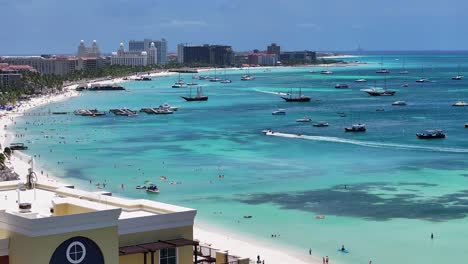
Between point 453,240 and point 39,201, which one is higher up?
point 39,201

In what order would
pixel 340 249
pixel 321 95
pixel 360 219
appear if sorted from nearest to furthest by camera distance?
pixel 340 249 → pixel 360 219 → pixel 321 95

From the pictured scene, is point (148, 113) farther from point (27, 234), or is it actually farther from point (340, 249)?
point (27, 234)

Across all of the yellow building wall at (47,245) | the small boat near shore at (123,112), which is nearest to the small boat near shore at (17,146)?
the small boat near shore at (123,112)

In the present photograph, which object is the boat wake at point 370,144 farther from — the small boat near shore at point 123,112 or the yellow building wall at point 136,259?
the yellow building wall at point 136,259

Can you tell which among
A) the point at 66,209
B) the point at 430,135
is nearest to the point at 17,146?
the point at 430,135

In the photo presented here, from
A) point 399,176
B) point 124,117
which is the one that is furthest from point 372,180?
point 124,117

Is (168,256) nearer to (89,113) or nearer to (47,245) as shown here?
(47,245)
